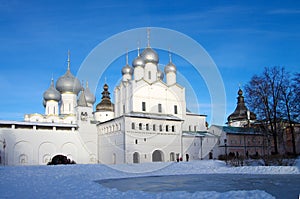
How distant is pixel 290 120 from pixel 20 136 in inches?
1214

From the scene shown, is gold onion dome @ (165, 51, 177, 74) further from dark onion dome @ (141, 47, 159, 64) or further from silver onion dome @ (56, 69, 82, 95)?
silver onion dome @ (56, 69, 82, 95)

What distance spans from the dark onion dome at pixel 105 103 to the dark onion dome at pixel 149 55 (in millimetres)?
11519

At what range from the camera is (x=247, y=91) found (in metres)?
30.0

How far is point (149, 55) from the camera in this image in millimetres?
45156

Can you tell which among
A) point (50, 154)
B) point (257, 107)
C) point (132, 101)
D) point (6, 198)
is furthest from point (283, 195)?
point (50, 154)

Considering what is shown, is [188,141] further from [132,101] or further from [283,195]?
[283,195]

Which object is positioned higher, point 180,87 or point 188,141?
point 180,87

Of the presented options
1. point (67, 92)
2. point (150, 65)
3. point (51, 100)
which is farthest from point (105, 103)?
point (150, 65)

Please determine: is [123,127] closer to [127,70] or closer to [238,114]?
[127,70]

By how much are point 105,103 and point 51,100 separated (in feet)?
28.2

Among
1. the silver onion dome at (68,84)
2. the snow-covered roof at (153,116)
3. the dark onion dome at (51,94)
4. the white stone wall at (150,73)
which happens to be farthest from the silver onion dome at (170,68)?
the dark onion dome at (51,94)

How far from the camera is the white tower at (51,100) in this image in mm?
49781

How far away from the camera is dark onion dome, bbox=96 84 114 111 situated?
169 ft

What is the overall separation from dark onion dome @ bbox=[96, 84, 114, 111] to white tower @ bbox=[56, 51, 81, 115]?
13.4ft
